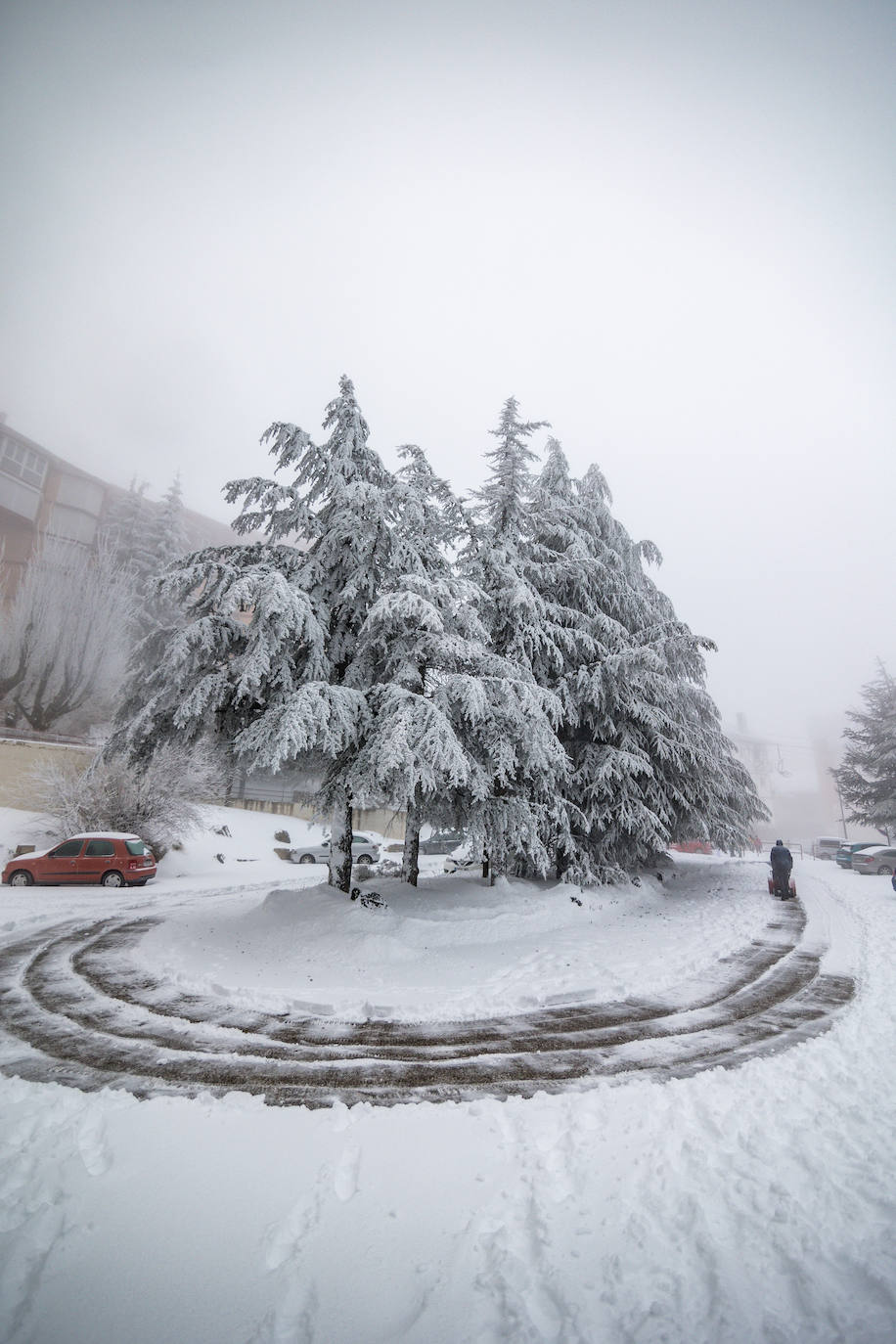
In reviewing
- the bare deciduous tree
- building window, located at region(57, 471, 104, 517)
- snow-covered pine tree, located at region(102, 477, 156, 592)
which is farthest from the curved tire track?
building window, located at region(57, 471, 104, 517)

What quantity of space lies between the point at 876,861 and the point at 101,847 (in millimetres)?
28706

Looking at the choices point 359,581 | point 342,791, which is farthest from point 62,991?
point 359,581

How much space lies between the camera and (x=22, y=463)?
29578 mm

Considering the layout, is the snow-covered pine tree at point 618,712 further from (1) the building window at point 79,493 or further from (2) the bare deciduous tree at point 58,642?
(1) the building window at point 79,493

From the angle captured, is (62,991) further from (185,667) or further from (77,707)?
(77,707)

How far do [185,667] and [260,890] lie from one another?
33.2ft

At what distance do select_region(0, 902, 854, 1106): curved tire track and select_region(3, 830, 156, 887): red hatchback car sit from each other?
27.7 feet

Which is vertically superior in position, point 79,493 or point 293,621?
point 79,493

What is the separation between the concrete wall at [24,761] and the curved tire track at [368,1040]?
15.2m

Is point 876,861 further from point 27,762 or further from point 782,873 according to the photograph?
point 27,762

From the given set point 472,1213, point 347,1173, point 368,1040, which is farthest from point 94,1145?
point 368,1040

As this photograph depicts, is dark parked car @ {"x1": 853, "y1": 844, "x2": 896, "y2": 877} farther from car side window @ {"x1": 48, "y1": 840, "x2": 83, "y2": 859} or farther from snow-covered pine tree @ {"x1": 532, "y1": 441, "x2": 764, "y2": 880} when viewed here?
car side window @ {"x1": 48, "y1": 840, "x2": 83, "y2": 859}

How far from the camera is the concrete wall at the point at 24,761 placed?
806 inches

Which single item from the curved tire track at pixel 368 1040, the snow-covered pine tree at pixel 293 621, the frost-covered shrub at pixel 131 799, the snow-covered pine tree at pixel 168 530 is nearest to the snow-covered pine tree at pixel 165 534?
the snow-covered pine tree at pixel 168 530
